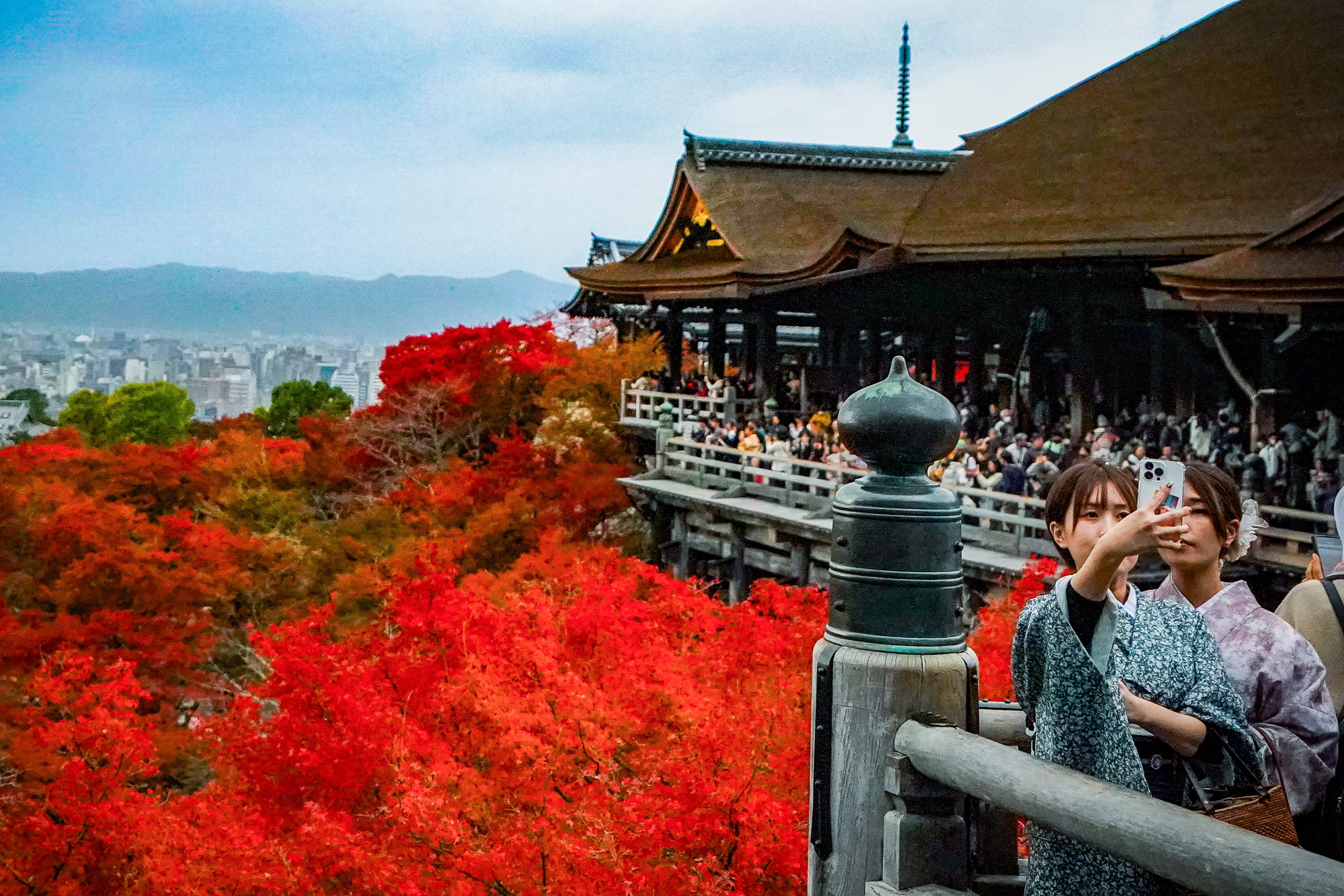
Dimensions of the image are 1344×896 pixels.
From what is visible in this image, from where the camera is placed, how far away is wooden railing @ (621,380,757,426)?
19.7 meters

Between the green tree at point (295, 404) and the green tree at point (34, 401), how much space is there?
19.6 metres

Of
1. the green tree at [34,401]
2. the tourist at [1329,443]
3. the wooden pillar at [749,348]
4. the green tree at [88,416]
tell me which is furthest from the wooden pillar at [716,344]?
the green tree at [34,401]

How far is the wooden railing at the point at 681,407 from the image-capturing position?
1973 cm

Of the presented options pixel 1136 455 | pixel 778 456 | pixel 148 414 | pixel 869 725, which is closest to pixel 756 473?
pixel 778 456

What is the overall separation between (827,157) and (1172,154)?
8605 millimetres

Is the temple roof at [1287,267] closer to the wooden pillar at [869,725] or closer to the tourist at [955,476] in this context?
the tourist at [955,476]

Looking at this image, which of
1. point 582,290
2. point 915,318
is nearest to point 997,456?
point 915,318

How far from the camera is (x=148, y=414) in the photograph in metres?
43.0

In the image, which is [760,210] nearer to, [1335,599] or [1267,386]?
[1267,386]

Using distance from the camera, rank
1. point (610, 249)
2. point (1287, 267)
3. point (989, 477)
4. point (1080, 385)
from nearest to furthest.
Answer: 1. point (1287, 267)
2. point (989, 477)
3. point (1080, 385)
4. point (610, 249)

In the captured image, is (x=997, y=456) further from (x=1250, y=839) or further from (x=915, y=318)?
(x=1250, y=839)

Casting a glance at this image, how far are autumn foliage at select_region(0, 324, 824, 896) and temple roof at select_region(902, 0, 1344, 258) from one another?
645 centimetres

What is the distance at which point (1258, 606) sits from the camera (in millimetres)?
→ 2615

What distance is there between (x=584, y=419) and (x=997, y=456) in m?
8.87
